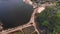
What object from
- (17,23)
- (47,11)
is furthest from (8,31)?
→ (47,11)

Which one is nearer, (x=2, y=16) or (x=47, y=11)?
(x=2, y=16)

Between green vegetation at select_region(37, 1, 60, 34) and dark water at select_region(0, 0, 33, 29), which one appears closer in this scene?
dark water at select_region(0, 0, 33, 29)

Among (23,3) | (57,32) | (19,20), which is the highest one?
(23,3)

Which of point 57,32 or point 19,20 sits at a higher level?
point 19,20

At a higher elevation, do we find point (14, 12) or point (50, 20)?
point (14, 12)

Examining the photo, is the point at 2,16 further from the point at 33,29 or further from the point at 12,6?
the point at 33,29

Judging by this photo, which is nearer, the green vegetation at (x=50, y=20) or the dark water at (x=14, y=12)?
the dark water at (x=14, y=12)

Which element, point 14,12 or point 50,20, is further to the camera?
point 50,20
